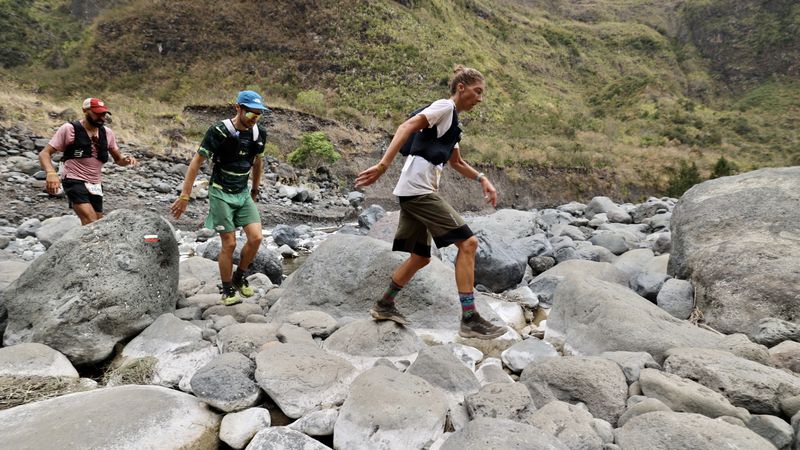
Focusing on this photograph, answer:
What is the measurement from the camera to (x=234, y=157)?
4750mm

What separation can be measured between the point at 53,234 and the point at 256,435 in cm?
825

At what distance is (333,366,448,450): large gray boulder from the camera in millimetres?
2818

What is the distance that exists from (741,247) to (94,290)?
6.64 meters

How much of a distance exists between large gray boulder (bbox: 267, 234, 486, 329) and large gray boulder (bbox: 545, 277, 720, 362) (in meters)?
0.90

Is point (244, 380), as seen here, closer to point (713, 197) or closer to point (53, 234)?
point (713, 197)

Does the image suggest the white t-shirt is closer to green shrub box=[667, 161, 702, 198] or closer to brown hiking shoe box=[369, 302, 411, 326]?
brown hiking shoe box=[369, 302, 411, 326]

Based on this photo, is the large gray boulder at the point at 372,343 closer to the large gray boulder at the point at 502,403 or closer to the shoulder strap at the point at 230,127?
the large gray boulder at the point at 502,403

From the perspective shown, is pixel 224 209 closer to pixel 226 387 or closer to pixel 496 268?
pixel 226 387

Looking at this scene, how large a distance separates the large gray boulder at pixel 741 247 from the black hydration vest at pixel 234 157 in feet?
17.2

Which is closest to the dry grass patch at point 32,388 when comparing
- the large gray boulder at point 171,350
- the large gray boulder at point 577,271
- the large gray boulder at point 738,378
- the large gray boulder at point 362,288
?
the large gray boulder at point 171,350

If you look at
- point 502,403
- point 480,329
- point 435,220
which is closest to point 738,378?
point 502,403

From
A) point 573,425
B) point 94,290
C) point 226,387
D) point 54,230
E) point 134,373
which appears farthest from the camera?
point 54,230

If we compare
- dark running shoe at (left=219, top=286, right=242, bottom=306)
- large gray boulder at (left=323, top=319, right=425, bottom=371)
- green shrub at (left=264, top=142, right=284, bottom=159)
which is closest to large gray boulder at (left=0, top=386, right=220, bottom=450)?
large gray boulder at (left=323, top=319, right=425, bottom=371)

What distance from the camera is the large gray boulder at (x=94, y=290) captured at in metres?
3.92
